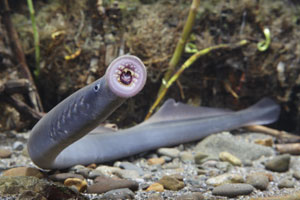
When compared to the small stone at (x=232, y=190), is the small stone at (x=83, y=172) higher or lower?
higher

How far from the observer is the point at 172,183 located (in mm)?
1969

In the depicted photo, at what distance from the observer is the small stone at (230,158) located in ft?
9.27

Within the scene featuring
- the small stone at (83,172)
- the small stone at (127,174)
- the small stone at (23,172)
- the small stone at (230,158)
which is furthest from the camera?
the small stone at (230,158)

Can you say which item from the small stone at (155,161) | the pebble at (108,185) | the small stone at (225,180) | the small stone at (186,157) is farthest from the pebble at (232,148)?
the pebble at (108,185)

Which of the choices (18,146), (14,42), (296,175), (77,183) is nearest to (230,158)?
(296,175)

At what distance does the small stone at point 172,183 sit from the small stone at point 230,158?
3.33ft

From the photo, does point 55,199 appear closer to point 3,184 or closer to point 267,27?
point 3,184

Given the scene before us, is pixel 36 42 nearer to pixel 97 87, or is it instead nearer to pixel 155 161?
pixel 155 161

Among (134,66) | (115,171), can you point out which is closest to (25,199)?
(134,66)

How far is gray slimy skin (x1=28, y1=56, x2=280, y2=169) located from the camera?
1.35 m

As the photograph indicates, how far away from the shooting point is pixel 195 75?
409 cm

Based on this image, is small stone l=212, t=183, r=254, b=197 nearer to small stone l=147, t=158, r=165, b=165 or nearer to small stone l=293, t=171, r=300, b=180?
small stone l=293, t=171, r=300, b=180

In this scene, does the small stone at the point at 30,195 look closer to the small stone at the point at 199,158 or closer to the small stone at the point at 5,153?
the small stone at the point at 5,153

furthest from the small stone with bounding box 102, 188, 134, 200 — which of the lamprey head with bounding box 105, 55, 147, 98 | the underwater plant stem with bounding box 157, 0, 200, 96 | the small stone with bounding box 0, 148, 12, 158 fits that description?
the underwater plant stem with bounding box 157, 0, 200, 96
